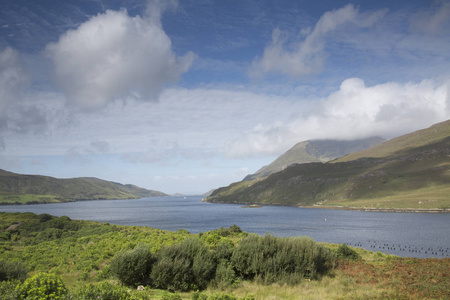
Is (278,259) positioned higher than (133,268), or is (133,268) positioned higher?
(133,268)

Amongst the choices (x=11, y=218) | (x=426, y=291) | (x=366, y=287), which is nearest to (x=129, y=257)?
(x=366, y=287)

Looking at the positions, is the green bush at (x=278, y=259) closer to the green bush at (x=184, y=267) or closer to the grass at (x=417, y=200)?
the green bush at (x=184, y=267)

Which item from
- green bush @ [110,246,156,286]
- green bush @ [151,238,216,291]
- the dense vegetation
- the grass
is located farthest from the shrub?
the grass

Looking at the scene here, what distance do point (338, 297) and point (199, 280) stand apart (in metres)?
9.71

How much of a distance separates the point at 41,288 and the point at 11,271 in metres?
9.53

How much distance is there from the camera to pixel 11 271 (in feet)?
57.0

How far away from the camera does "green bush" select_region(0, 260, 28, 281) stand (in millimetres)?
17016

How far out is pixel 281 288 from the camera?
61.7ft

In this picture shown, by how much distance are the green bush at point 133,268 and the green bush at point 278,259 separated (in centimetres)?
656

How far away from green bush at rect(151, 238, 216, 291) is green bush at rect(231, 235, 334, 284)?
7.65 ft

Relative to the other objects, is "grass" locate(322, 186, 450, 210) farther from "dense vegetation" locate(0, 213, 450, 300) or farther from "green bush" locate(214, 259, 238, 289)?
"green bush" locate(214, 259, 238, 289)

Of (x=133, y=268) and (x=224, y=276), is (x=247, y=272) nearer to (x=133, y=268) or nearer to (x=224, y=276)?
(x=224, y=276)

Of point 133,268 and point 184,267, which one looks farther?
point 184,267

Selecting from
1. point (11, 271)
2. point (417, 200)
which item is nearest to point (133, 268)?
point (11, 271)
